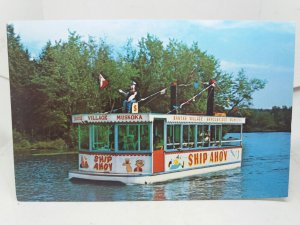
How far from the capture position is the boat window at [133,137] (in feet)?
4.06

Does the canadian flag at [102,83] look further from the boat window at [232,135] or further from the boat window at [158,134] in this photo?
the boat window at [232,135]

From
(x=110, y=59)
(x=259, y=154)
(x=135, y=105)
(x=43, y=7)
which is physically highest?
(x=43, y=7)

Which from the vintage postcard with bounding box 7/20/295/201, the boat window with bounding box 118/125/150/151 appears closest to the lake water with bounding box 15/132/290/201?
the vintage postcard with bounding box 7/20/295/201

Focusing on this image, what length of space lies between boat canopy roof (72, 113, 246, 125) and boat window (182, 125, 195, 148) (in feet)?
Answer: 0.06

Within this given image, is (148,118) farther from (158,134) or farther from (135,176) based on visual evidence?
(135,176)

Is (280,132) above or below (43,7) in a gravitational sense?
below

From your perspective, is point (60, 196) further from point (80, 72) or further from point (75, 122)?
point (80, 72)

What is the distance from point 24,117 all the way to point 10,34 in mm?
217

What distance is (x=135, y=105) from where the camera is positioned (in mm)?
1237

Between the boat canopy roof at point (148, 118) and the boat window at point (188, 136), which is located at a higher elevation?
the boat canopy roof at point (148, 118)

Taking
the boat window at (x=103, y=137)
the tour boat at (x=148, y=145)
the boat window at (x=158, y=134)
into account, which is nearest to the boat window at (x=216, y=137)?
the tour boat at (x=148, y=145)

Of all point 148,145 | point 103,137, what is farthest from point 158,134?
point 103,137
